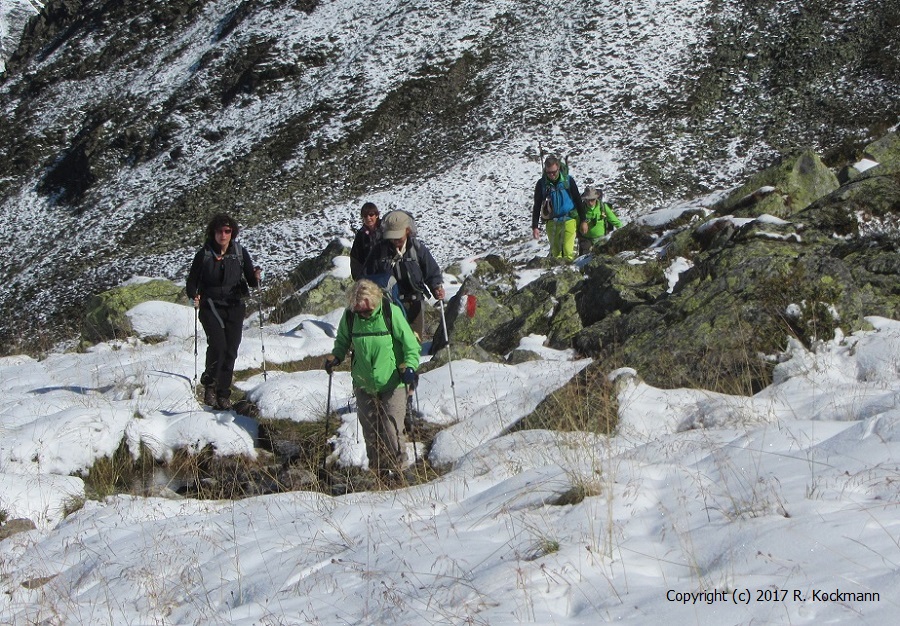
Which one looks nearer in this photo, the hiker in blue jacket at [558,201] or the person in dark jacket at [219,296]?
the person in dark jacket at [219,296]

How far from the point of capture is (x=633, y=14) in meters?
31.5

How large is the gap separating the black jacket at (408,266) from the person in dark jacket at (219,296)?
4.92 ft

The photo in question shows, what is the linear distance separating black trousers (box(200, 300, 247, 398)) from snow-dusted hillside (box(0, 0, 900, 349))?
14604 mm

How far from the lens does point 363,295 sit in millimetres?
6215

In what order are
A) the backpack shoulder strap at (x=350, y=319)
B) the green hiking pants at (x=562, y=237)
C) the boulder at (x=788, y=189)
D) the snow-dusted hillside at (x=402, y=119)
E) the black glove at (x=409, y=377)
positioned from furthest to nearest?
the snow-dusted hillside at (x=402, y=119) → the green hiking pants at (x=562, y=237) → the boulder at (x=788, y=189) → the backpack shoulder strap at (x=350, y=319) → the black glove at (x=409, y=377)

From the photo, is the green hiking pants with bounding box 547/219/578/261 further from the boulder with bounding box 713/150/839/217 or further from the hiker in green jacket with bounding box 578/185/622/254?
the boulder with bounding box 713/150/839/217

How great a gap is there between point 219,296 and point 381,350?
3.15m

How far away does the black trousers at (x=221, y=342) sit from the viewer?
8680 mm

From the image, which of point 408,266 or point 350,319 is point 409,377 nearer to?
point 350,319

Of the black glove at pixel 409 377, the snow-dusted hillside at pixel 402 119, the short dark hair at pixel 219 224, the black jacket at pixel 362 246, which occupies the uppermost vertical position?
the short dark hair at pixel 219 224

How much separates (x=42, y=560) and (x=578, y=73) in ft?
92.7

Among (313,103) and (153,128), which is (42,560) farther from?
(153,128)

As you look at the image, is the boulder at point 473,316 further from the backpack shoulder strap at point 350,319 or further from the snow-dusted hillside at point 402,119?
the snow-dusted hillside at point 402,119

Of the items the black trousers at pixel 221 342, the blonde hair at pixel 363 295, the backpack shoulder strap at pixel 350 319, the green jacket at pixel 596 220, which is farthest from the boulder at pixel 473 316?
the green jacket at pixel 596 220
